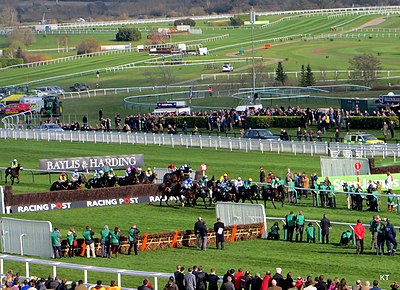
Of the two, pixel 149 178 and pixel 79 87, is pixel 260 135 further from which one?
pixel 79 87

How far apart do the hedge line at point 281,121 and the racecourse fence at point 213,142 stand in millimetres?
6805

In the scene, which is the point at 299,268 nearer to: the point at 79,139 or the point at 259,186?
the point at 259,186

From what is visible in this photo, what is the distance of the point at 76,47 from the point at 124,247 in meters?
104

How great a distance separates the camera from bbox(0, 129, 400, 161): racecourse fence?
47688 mm

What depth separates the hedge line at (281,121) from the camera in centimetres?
5788

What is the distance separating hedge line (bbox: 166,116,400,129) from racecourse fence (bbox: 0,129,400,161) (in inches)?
268

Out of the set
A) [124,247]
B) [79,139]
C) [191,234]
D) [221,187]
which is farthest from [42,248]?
[79,139]

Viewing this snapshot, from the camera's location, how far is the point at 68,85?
101000 mm

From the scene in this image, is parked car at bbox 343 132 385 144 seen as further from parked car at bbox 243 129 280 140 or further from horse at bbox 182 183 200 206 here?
horse at bbox 182 183 200 206

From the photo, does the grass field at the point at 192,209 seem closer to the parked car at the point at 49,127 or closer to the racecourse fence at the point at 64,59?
the parked car at the point at 49,127

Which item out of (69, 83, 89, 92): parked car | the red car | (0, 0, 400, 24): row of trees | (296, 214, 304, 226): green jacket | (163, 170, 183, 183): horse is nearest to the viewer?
(296, 214, 304, 226): green jacket

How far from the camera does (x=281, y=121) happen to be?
6156cm

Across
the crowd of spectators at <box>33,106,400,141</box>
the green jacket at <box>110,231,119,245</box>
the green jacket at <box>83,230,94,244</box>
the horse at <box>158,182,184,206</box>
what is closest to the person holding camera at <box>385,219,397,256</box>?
the green jacket at <box>110,231,119,245</box>

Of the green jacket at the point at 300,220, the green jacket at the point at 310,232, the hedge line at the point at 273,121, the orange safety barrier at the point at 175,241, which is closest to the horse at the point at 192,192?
the orange safety barrier at the point at 175,241
